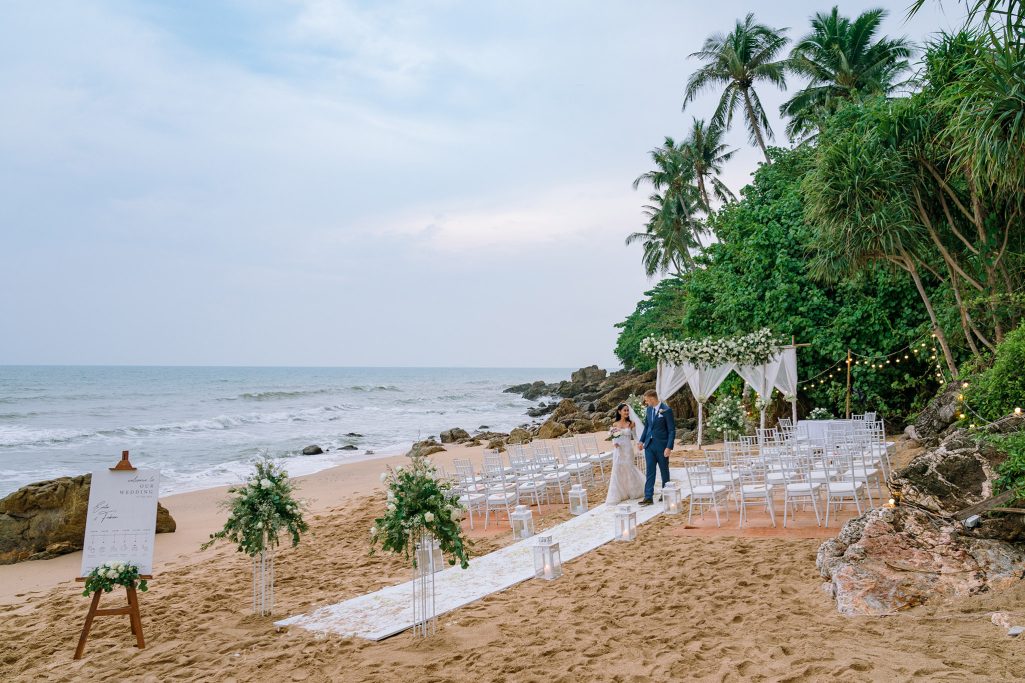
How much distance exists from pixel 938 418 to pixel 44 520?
1496 cm

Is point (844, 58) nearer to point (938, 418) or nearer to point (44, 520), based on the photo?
point (938, 418)

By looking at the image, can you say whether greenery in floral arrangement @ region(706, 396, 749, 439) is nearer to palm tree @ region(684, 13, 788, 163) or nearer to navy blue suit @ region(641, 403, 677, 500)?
navy blue suit @ region(641, 403, 677, 500)

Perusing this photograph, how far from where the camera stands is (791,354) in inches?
647

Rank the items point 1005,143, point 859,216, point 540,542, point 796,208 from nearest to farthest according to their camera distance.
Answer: point 540,542 < point 1005,143 < point 859,216 < point 796,208

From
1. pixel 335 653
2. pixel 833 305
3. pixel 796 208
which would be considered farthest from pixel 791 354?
pixel 335 653

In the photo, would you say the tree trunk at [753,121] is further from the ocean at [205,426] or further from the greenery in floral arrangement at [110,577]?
the greenery in floral arrangement at [110,577]

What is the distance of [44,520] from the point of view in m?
10.1

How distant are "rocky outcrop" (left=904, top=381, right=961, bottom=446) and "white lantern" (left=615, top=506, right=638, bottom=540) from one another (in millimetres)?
6608

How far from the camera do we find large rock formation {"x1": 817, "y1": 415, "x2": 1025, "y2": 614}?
17.1 ft

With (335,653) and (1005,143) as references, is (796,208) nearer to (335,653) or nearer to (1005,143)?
(1005,143)

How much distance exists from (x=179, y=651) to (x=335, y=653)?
148 cm

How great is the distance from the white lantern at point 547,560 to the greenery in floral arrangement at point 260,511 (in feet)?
7.71


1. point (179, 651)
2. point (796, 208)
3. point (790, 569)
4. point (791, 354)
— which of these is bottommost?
point (179, 651)

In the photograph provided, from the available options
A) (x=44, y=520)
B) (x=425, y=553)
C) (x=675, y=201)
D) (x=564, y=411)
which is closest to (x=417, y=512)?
(x=425, y=553)
